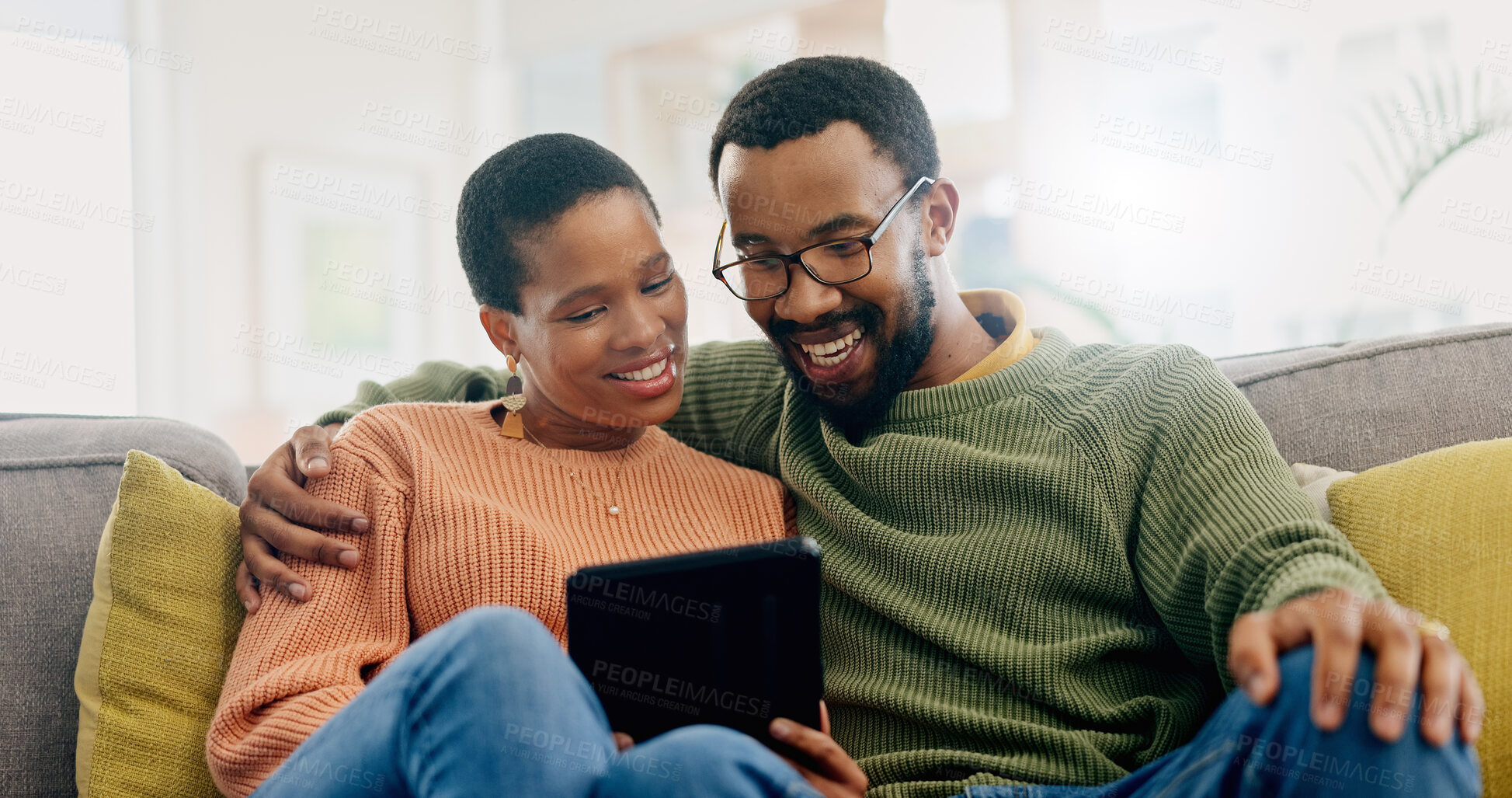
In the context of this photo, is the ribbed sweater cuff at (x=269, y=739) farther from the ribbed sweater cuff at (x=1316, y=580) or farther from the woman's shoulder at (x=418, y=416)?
the ribbed sweater cuff at (x=1316, y=580)

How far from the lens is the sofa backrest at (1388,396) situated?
1.44 metres

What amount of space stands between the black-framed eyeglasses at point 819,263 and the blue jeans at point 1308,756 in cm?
68

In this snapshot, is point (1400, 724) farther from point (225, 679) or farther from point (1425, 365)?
point (225, 679)

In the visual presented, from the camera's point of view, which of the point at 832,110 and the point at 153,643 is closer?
the point at 153,643

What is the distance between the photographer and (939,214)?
58.9 inches

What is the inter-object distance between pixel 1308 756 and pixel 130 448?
1446 millimetres

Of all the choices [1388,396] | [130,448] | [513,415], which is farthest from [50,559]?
[1388,396]

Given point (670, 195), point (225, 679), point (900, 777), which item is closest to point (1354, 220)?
point (670, 195)

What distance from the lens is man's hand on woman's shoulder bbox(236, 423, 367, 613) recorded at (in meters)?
1.24

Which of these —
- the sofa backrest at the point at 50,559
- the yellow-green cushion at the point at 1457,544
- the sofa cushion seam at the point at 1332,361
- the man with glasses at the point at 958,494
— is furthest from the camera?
the sofa cushion seam at the point at 1332,361

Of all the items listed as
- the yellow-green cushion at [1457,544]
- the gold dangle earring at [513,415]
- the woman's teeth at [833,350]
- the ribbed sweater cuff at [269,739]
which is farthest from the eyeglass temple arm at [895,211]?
the ribbed sweater cuff at [269,739]

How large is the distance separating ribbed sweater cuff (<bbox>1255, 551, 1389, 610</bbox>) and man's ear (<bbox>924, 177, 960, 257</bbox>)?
2.10 ft

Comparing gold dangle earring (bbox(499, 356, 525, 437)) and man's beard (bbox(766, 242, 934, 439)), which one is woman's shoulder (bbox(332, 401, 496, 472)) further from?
man's beard (bbox(766, 242, 934, 439))

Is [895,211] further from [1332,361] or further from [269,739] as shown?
[269,739]
